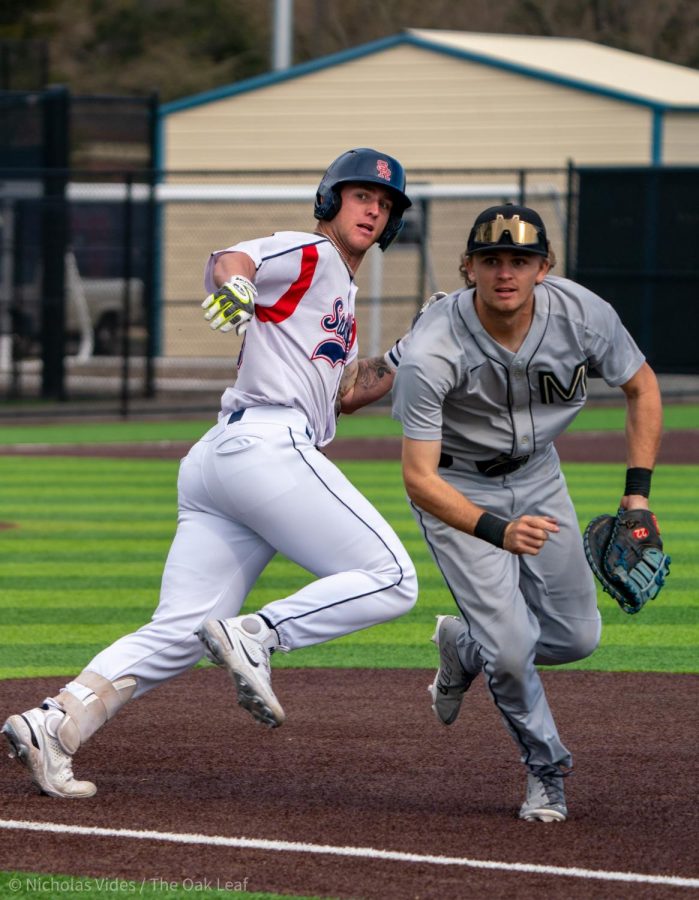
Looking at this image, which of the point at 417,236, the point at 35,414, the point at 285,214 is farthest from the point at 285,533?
the point at 285,214

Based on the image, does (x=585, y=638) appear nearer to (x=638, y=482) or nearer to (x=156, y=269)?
(x=638, y=482)

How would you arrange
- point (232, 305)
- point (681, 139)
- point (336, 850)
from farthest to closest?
point (681, 139) → point (232, 305) → point (336, 850)

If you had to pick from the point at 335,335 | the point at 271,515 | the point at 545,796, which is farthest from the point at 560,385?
the point at 545,796

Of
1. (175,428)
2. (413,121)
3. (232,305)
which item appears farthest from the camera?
(413,121)

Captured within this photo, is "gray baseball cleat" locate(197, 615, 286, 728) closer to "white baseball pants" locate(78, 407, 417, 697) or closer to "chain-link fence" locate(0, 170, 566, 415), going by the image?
"white baseball pants" locate(78, 407, 417, 697)

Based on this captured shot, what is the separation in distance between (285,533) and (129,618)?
12.5ft

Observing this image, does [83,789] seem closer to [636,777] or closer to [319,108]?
[636,777]


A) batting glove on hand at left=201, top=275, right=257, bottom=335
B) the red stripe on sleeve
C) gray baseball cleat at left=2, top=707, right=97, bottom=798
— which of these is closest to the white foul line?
gray baseball cleat at left=2, top=707, right=97, bottom=798

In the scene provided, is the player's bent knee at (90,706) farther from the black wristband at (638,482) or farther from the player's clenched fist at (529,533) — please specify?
the black wristband at (638,482)

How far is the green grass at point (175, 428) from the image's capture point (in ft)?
60.0

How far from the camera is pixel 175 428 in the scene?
19281mm

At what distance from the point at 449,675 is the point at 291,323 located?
1.40 m

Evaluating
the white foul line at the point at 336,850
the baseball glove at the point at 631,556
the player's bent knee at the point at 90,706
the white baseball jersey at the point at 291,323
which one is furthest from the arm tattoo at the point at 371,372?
the white foul line at the point at 336,850

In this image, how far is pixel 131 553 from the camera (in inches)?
429
